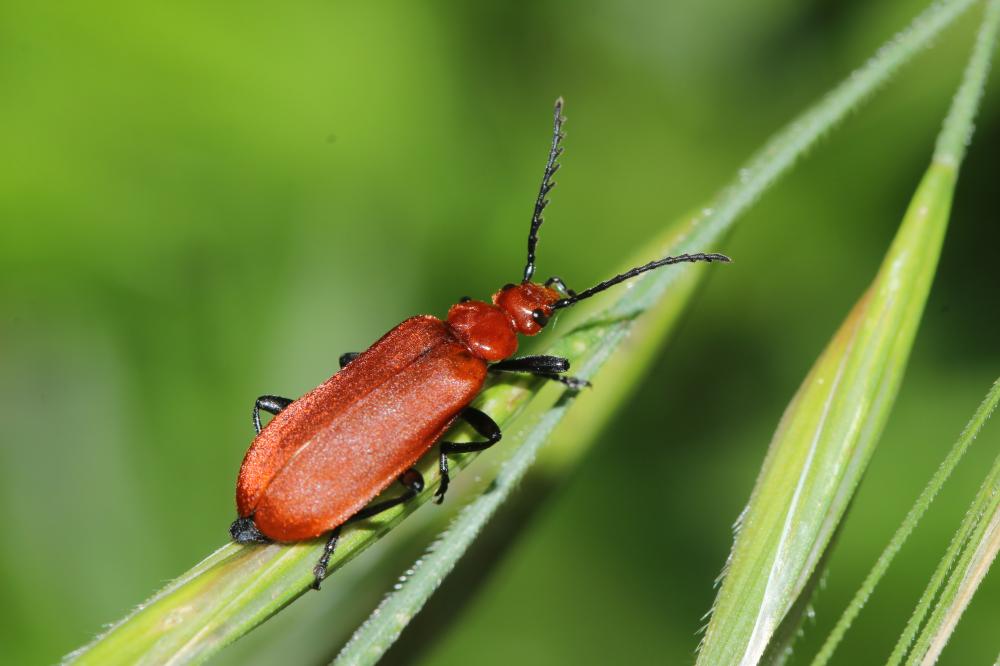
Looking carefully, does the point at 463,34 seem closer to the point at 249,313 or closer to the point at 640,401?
the point at 249,313

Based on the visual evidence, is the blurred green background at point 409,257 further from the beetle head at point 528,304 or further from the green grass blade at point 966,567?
the green grass blade at point 966,567

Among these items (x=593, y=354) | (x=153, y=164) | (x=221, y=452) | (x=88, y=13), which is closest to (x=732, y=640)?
(x=593, y=354)

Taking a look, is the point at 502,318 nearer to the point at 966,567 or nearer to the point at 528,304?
the point at 528,304

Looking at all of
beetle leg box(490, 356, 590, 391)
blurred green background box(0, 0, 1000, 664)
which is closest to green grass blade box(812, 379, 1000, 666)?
beetle leg box(490, 356, 590, 391)

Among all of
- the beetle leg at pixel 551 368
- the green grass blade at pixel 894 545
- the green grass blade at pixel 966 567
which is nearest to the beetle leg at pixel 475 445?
the beetle leg at pixel 551 368

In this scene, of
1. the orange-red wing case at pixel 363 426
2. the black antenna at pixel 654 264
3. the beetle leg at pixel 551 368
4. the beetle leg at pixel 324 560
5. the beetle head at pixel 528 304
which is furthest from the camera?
the beetle head at pixel 528 304

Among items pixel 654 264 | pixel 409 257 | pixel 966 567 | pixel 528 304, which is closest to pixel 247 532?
pixel 654 264

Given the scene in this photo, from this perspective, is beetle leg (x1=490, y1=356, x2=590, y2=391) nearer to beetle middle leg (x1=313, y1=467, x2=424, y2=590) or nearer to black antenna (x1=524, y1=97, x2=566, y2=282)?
beetle middle leg (x1=313, y1=467, x2=424, y2=590)
